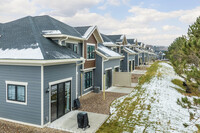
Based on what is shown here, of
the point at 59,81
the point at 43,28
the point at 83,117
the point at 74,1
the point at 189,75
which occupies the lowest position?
the point at 83,117

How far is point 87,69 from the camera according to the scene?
637 inches

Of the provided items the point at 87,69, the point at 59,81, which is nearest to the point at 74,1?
the point at 87,69

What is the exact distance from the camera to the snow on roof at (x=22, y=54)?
868 cm

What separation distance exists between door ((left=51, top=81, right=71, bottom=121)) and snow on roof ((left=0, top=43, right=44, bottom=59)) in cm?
214

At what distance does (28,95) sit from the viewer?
8.94 m

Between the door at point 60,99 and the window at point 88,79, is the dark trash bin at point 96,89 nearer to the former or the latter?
the window at point 88,79

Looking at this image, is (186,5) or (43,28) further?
(186,5)

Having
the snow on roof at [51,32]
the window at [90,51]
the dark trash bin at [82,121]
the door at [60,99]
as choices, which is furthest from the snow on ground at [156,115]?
the snow on roof at [51,32]

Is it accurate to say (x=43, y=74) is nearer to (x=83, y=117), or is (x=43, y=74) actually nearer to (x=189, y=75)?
(x=83, y=117)

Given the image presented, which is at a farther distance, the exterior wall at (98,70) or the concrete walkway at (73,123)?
the exterior wall at (98,70)

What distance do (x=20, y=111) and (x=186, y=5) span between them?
65.5 feet

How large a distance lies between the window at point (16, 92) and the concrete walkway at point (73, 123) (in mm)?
2332

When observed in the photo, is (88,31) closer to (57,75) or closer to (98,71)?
(98,71)

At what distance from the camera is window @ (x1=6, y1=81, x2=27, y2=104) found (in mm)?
9062
